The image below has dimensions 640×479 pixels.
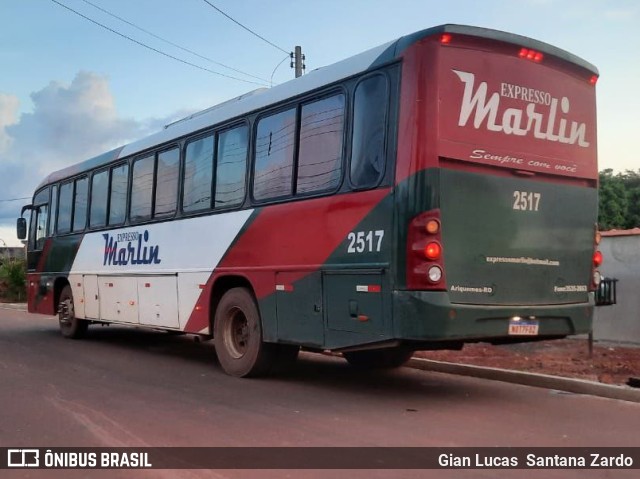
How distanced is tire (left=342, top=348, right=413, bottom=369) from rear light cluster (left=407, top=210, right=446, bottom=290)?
2707mm

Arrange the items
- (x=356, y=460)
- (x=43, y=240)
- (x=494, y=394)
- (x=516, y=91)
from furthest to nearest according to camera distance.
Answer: (x=43, y=240), (x=494, y=394), (x=516, y=91), (x=356, y=460)

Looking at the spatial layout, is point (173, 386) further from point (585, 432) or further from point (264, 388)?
point (585, 432)

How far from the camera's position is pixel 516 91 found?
675 centimetres

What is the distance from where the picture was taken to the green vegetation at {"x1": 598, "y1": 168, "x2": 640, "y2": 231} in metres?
32.4

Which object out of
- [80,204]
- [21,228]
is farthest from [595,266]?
[21,228]

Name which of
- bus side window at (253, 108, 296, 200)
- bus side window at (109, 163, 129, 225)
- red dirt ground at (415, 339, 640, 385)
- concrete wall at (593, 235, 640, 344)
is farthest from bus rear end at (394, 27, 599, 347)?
bus side window at (109, 163, 129, 225)

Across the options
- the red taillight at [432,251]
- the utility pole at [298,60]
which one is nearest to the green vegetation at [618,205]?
the utility pole at [298,60]

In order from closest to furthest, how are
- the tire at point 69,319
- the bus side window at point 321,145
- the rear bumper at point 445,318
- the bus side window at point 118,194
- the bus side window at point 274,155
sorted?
the rear bumper at point 445,318, the bus side window at point 321,145, the bus side window at point 274,155, the bus side window at point 118,194, the tire at point 69,319

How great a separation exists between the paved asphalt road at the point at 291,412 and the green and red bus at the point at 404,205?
621 millimetres

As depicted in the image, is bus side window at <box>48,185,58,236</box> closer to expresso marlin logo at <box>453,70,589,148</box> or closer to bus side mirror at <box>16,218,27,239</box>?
bus side mirror at <box>16,218,27,239</box>

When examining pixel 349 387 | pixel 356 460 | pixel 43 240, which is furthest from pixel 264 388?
pixel 43 240

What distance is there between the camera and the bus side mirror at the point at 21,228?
50.2ft

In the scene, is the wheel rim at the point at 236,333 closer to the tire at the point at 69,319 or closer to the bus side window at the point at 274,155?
the bus side window at the point at 274,155

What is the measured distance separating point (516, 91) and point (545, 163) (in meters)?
0.82
